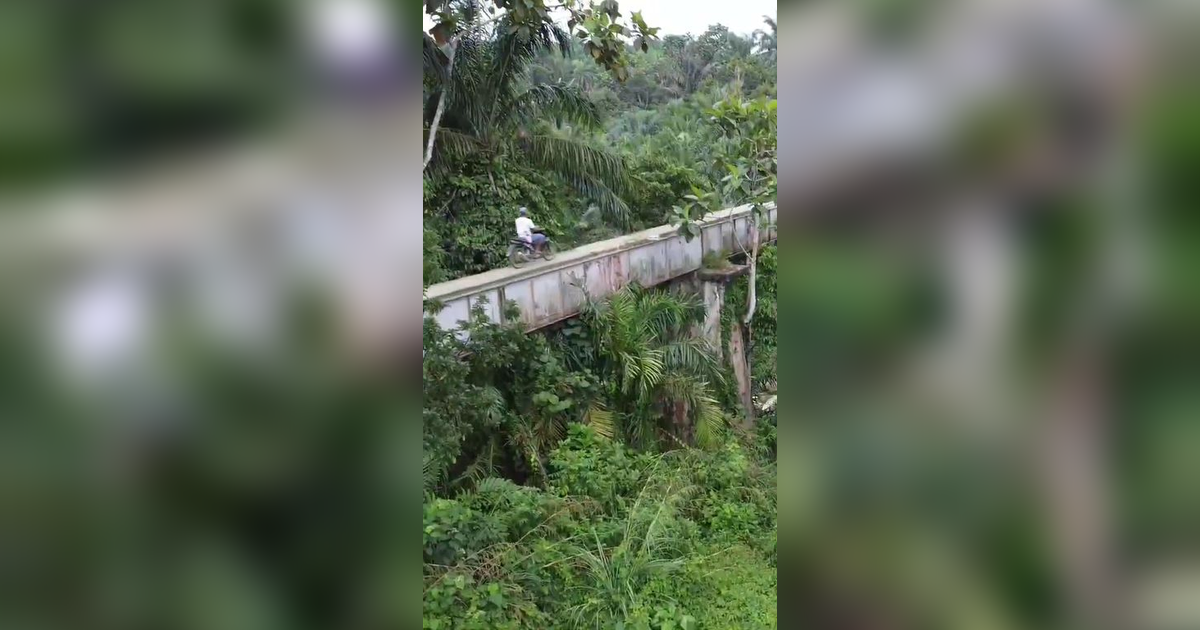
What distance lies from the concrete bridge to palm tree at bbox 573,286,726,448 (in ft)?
0.48

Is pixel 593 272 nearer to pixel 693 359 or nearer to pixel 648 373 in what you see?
pixel 648 373

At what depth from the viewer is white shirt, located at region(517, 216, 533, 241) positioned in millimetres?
5074

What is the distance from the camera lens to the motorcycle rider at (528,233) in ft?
16.7

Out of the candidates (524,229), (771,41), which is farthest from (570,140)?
(771,41)

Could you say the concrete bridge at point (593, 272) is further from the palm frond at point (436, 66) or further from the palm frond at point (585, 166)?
the palm frond at point (436, 66)

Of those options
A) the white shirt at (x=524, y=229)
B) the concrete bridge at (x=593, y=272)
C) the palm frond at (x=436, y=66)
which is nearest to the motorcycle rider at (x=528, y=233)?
the white shirt at (x=524, y=229)

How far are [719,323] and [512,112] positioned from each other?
90.6 inches

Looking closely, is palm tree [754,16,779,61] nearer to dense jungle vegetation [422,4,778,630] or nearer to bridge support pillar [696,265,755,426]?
dense jungle vegetation [422,4,778,630]

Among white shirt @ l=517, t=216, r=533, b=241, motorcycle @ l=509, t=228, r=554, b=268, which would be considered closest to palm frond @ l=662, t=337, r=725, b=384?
motorcycle @ l=509, t=228, r=554, b=268

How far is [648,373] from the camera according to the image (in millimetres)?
5242
